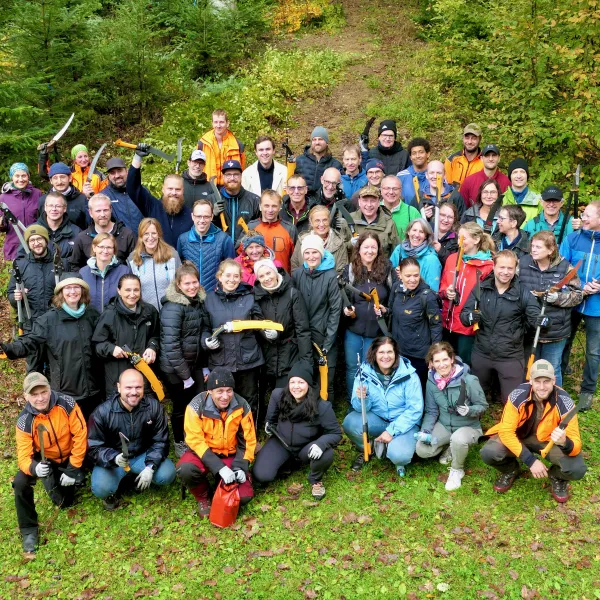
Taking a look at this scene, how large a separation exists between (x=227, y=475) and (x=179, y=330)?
176 cm

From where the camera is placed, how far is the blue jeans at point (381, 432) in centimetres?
753

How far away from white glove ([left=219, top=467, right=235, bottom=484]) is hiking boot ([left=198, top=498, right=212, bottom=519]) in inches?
21.4

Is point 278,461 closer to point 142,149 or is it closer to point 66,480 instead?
point 66,480

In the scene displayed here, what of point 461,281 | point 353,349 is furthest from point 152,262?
point 461,281

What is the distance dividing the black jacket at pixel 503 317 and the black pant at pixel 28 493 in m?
5.07

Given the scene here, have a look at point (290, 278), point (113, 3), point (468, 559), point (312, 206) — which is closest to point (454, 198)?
point (312, 206)

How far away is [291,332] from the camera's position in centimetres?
797

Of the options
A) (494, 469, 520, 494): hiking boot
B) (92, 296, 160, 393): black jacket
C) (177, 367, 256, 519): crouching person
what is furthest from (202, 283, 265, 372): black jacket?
(494, 469, 520, 494): hiking boot

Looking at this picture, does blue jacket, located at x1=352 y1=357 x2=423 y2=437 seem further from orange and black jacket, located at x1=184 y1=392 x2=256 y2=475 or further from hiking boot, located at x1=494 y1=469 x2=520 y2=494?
orange and black jacket, located at x1=184 y1=392 x2=256 y2=475

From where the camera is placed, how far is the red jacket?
8.07 m

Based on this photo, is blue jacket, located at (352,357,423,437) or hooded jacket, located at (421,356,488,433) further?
blue jacket, located at (352,357,423,437)

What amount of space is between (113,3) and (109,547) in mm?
16609

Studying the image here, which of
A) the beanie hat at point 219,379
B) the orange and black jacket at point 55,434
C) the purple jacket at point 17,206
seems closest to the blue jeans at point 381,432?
the beanie hat at point 219,379

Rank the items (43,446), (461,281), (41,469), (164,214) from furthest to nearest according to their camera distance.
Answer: (164,214) → (461,281) → (43,446) → (41,469)
